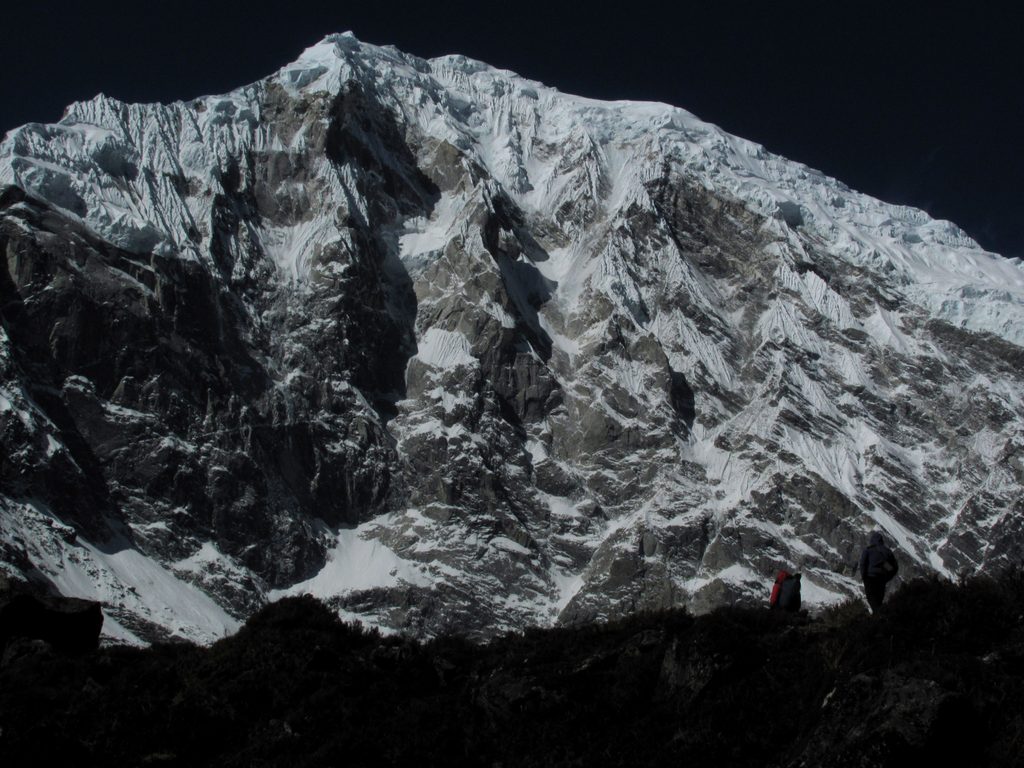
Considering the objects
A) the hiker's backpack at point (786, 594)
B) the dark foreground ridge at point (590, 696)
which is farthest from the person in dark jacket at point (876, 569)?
the hiker's backpack at point (786, 594)

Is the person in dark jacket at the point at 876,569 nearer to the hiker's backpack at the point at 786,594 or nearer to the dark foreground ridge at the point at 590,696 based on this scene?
the dark foreground ridge at the point at 590,696

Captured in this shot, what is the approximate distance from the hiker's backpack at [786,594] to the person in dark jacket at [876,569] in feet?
5.63

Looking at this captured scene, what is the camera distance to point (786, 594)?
28750mm

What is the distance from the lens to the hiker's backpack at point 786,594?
92.9 ft

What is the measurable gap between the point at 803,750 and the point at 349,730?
884 centimetres

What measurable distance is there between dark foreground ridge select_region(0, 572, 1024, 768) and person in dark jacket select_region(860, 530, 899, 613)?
4.84 ft

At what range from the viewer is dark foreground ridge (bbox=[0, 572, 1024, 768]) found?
707 inches

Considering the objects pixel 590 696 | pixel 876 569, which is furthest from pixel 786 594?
pixel 590 696

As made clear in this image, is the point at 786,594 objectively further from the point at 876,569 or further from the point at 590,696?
the point at 590,696

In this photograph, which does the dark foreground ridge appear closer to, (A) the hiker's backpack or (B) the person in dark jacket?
(B) the person in dark jacket

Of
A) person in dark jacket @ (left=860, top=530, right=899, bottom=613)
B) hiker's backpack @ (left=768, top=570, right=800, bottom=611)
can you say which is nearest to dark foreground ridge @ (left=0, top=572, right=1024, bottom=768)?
person in dark jacket @ (left=860, top=530, right=899, bottom=613)

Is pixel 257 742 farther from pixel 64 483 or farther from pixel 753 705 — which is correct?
pixel 64 483

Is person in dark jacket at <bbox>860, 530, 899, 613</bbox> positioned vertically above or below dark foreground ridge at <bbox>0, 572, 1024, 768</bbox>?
above

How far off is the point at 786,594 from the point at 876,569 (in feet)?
7.72
